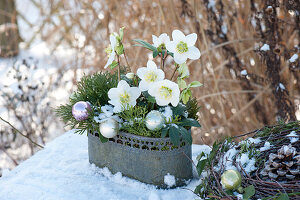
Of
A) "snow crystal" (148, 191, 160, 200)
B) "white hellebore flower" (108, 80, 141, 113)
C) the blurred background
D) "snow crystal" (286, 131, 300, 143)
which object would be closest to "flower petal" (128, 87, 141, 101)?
"white hellebore flower" (108, 80, 141, 113)

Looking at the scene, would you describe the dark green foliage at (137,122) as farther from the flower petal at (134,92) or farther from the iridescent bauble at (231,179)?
the iridescent bauble at (231,179)

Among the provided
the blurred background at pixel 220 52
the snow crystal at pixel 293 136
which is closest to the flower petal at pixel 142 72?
the snow crystal at pixel 293 136

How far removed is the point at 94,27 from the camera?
5.89ft

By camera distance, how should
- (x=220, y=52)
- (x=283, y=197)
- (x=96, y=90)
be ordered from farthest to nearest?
(x=220, y=52), (x=96, y=90), (x=283, y=197)

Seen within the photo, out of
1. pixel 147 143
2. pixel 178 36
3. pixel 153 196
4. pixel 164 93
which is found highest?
pixel 178 36

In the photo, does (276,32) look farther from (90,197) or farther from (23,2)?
(23,2)

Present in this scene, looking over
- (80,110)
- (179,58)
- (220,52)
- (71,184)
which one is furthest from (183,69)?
(220,52)

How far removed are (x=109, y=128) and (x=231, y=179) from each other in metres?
0.28

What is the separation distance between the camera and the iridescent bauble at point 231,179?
1.98ft

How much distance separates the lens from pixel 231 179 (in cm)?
60

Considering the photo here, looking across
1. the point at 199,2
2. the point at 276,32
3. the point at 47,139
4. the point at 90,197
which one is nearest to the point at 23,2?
the point at 47,139

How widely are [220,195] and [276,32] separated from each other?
746 millimetres

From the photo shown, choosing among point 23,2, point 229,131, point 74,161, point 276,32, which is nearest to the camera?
point 74,161

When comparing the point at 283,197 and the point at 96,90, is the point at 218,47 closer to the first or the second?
the point at 96,90
